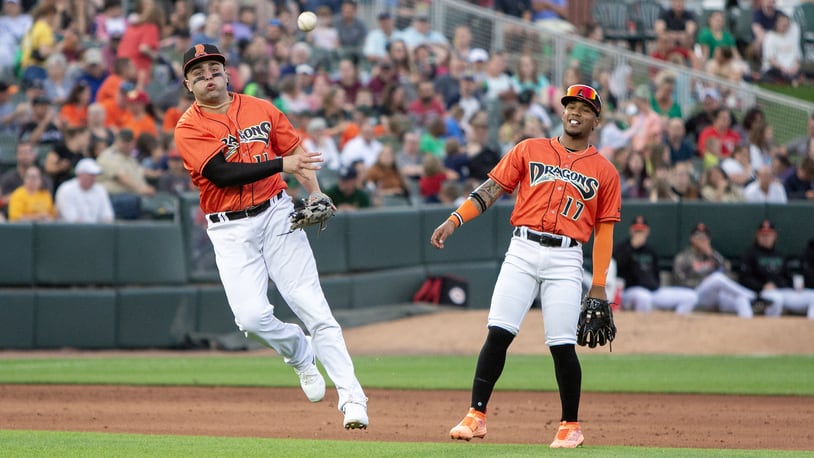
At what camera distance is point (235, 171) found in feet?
23.1

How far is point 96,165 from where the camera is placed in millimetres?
13719

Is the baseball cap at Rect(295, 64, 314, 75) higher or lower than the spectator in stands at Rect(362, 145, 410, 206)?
higher

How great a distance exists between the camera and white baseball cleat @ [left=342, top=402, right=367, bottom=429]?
22.8ft

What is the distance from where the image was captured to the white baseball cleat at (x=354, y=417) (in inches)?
274

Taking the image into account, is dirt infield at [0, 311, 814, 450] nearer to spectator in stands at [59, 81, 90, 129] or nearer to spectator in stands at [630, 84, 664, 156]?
spectator in stands at [59, 81, 90, 129]

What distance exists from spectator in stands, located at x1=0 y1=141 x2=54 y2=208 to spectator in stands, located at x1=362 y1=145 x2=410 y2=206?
4244 mm

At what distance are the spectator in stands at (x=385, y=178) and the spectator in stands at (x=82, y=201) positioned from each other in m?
3.78

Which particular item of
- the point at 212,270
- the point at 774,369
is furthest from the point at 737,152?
the point at 212,270

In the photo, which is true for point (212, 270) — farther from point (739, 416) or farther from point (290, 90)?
point (739, 416)

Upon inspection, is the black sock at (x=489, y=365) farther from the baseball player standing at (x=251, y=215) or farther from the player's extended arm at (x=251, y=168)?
the player's extended arm at (x=251, y=168)

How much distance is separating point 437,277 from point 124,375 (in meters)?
5.48

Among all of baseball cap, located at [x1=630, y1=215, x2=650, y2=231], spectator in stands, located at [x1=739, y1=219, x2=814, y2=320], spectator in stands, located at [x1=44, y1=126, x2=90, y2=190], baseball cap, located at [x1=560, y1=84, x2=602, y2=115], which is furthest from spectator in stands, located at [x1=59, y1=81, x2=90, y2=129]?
baseball cap, located at [x1=560, y1=84, x2=602, y2=115]

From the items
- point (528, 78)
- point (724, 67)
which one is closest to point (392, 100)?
point (528, 78)

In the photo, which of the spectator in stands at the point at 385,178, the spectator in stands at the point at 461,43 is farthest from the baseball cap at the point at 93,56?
the spectator in stands at the point at 461,43
